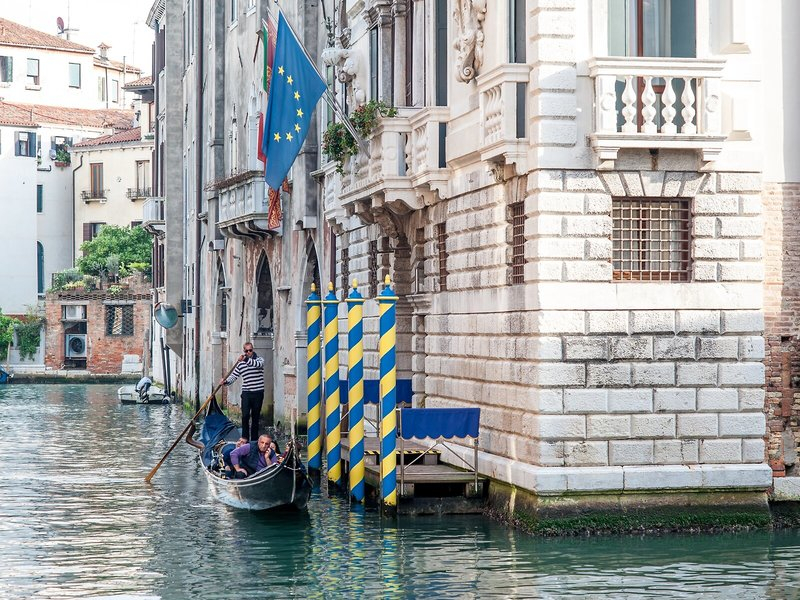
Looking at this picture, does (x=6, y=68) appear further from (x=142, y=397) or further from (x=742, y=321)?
(x=742, y=321)

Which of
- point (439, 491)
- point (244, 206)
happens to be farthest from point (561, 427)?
point (244, 206)

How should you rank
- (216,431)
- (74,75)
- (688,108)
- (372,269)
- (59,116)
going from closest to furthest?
(688,108), (216,431), (372,269), (59,116), (74,75)

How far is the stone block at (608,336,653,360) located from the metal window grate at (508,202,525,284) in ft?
3.88

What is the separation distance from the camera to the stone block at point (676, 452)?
46.3ft

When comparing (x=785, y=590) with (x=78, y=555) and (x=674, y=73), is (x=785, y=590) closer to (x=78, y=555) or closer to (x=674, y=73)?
(x=674, y=73)

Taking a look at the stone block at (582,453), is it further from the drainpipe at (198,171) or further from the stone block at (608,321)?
the drainpipe at (198,171)

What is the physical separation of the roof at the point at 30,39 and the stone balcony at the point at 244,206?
125ft

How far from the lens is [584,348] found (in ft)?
46.0

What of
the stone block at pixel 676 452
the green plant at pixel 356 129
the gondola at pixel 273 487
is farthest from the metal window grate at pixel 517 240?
the green plant at pixel 356 129

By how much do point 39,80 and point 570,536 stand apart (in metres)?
56.4

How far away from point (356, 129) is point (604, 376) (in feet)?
18.5

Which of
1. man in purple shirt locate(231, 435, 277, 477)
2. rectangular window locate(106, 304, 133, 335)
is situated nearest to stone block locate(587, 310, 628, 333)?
man in purple shirt locate(231, 435, 277, 477)

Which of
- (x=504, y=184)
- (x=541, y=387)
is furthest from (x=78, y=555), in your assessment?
(x=504, y=184)

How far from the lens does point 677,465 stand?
14172 millimetres
